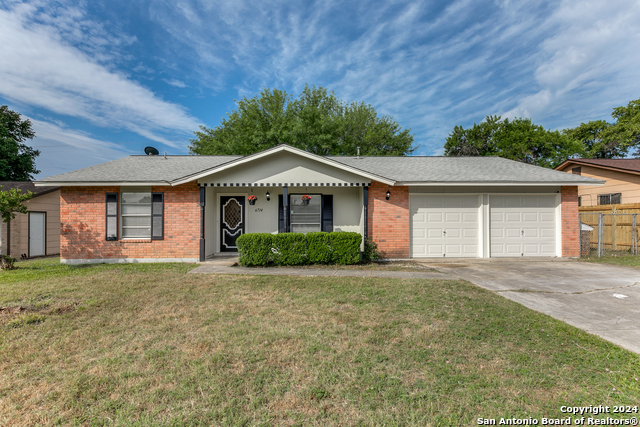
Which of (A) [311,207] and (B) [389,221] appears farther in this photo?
(A) [311,207]

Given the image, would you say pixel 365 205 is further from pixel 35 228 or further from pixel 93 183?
pixel 35 228

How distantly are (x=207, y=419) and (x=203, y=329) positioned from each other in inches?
75.3

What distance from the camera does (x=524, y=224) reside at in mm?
10555

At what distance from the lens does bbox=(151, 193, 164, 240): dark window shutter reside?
32.4 ft

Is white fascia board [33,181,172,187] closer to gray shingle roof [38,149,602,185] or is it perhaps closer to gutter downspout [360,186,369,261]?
gray shingle roof [38,149,602,185]

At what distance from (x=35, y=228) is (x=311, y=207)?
1252 cm

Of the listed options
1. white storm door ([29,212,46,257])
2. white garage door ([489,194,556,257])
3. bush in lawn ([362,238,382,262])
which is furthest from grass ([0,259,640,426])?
white storm door ([29,212,46,257])

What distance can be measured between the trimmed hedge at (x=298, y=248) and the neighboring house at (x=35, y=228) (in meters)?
10.6

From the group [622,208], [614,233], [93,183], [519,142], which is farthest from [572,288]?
[519,142]

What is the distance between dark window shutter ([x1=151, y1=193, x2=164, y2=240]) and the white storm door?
280 inches

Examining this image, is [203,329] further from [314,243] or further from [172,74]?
[172,74]

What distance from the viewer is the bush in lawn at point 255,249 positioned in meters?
8.66

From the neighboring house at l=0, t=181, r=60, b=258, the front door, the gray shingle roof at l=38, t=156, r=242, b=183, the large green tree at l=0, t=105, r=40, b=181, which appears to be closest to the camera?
the gray shingle roof at l=38, t=156, r=242, b=183

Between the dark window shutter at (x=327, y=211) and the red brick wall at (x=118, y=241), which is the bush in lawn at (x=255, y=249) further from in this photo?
the dark window shutter at (x=327, y=211)
